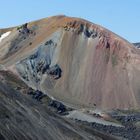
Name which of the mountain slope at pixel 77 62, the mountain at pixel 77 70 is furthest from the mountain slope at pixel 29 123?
the mountain slope at pixel 77 62

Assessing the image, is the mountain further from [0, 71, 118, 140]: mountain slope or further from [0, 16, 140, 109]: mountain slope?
[0, 71, 118, 140]: mountain slope

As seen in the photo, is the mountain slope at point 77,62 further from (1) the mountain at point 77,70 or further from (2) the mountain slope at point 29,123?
(2) the mountain slope at point 29,123

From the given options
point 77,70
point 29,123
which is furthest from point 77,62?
point 29,123

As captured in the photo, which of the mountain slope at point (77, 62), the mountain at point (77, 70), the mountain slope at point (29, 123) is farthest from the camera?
the mountain slope at point (77, 62)

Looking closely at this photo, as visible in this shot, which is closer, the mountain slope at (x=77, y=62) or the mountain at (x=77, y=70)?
the mountain at (x=77, y=70)

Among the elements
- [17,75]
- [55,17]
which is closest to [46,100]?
[17,75]

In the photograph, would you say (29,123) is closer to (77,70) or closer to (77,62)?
(77,70)

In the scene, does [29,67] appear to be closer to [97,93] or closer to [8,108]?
[97,93]

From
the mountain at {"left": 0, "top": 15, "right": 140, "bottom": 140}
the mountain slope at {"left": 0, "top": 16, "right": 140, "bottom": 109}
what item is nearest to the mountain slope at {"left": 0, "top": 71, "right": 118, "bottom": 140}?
the mountain at {"left": 0, "top": 15, "right": 140, "bottom": 140}
